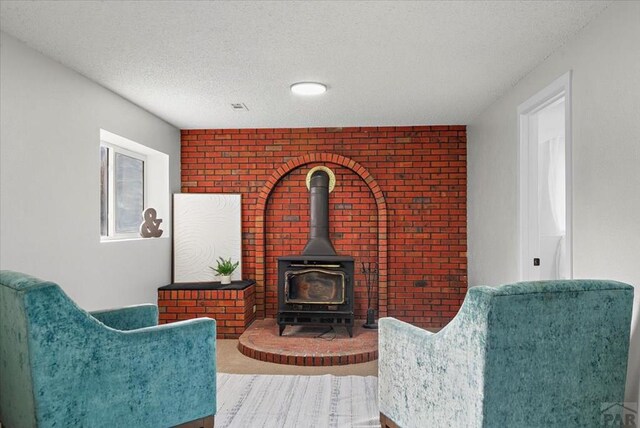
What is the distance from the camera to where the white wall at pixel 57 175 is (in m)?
2.57

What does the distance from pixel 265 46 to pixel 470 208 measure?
310 cm

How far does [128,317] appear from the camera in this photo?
254 centimetres

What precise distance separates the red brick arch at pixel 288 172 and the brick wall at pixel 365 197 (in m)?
0.01

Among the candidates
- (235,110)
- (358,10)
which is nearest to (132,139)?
(235,110)

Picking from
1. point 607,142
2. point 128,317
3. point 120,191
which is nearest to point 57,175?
point 128,317

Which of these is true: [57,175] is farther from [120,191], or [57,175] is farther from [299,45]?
[299,45]

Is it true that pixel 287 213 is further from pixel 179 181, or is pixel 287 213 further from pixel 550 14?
pixel 550 14

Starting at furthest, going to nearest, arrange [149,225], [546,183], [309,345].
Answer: [149,225]
[546,183]
[309,345]

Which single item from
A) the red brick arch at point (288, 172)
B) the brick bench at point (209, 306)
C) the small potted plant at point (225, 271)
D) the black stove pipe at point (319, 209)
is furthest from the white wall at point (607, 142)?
the small potted plant at point (225, 271)

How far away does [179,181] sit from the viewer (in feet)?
17.2

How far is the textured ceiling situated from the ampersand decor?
1046 mm

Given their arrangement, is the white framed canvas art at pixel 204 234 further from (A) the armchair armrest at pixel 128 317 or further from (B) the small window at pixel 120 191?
(A) the armchair armrest at pixel 128 317

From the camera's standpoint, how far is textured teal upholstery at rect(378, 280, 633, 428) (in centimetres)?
162

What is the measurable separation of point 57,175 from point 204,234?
87.4 inches
